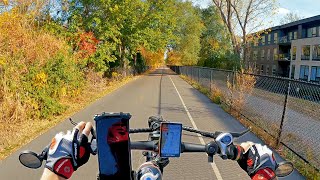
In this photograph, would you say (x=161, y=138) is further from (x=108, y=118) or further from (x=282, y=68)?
(x=282, y=68)

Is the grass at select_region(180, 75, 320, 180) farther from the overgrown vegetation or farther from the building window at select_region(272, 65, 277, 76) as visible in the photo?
the building window at select_region(272, 65, 277, 76)

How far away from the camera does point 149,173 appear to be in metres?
1.36

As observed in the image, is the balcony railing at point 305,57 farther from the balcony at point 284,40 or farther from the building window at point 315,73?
the balcony at point 284,40

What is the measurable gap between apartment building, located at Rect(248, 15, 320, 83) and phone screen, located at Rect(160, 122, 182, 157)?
94.6 ft

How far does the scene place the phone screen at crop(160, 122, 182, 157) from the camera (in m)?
1.44

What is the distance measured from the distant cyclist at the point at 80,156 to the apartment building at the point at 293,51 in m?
28.7

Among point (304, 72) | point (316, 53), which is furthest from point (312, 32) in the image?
point (304, 72)

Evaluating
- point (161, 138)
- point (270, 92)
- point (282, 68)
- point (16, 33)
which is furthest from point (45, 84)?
point (282, 68)

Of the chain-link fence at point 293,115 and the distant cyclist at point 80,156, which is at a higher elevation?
the distant cyclist at point 80,156

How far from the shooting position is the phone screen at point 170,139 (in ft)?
4.73

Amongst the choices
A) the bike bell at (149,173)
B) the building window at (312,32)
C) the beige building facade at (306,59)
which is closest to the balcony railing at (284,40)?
the beige building facade at (306,59)

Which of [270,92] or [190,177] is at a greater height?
[270,92]

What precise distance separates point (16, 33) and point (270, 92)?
847 centimetres

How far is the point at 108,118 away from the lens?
1.31 meters
